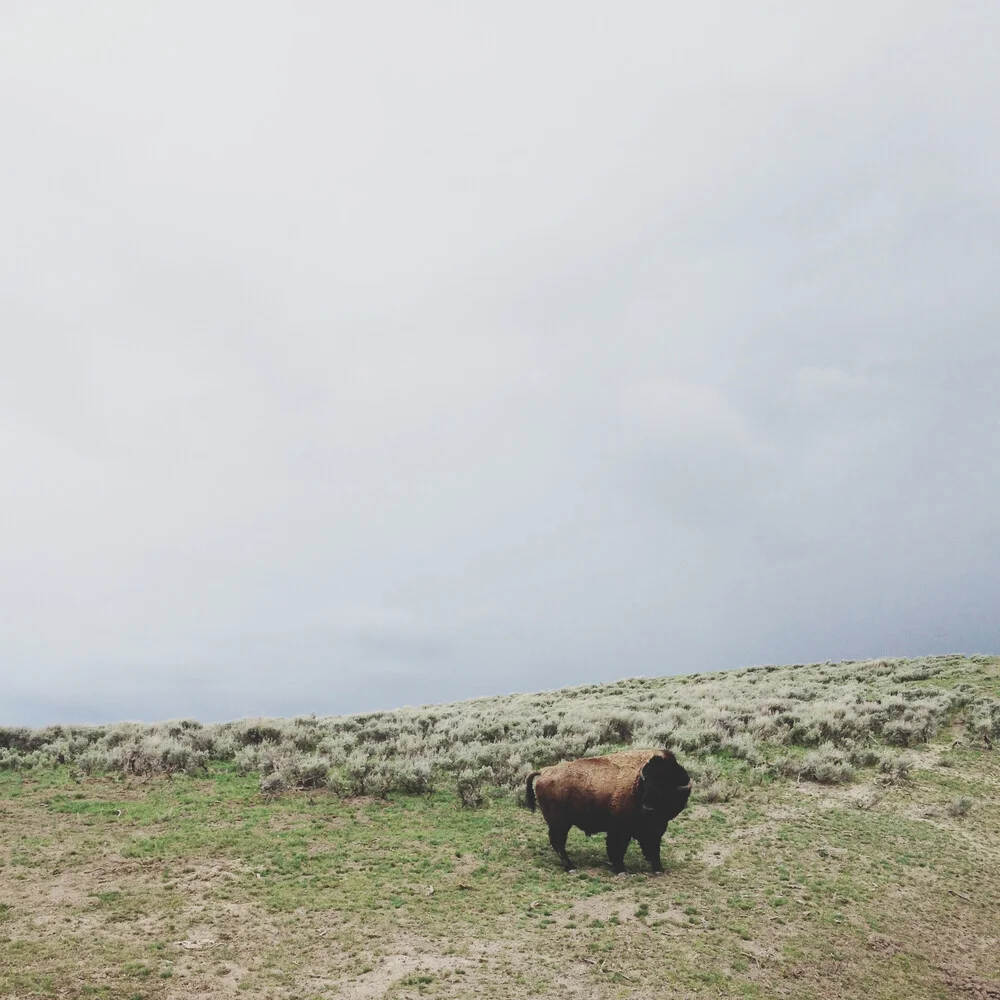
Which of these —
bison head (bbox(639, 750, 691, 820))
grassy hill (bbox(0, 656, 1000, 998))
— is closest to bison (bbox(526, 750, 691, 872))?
bison head (bbox(639, 750, 691, 820))

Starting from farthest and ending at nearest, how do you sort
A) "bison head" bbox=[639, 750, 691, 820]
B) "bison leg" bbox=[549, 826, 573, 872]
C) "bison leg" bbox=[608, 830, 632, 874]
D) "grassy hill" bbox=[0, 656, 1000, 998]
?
1. "bison leg" bbox=[549, 826, 573, 872]
2. "bison leg" bbox=[608, 830, 632, 874]
3. "bison head" bbox=[639, 750, 691, 820]
4. "grassy hill" bbox=[0, 656, 1000, 998]

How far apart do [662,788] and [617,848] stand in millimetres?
1364

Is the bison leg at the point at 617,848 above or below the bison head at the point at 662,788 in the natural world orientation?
below

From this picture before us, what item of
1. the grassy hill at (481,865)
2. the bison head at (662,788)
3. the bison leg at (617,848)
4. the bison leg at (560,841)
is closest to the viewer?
the grassy hill at (481,865)

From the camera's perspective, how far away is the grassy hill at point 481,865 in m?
8.66

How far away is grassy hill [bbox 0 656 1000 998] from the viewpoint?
8664mm

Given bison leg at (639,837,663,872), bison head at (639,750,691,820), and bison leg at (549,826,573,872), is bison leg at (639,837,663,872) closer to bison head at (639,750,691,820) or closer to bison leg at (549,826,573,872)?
bison head at (639,750,691,820)

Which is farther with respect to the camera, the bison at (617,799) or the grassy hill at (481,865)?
the bison at (617,799)

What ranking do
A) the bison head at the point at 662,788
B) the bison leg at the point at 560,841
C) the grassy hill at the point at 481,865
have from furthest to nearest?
the bison leg at the point at 560,841
the bison head at the point at 662,788
the grassy hill at the point at 481,865

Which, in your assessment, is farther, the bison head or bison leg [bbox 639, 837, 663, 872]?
bison leg [bbox 639, 837, 663, 872]

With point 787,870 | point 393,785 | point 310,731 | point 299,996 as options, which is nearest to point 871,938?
point 787,870

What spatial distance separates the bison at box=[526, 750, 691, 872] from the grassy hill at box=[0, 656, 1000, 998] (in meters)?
0.58

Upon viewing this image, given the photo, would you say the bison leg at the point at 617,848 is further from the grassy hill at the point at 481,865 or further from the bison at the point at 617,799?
the grassy hill at the point at 481,865

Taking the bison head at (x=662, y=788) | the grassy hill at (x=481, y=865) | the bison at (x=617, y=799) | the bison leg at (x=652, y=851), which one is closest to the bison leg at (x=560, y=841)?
the bison at (x=617, y=799)
